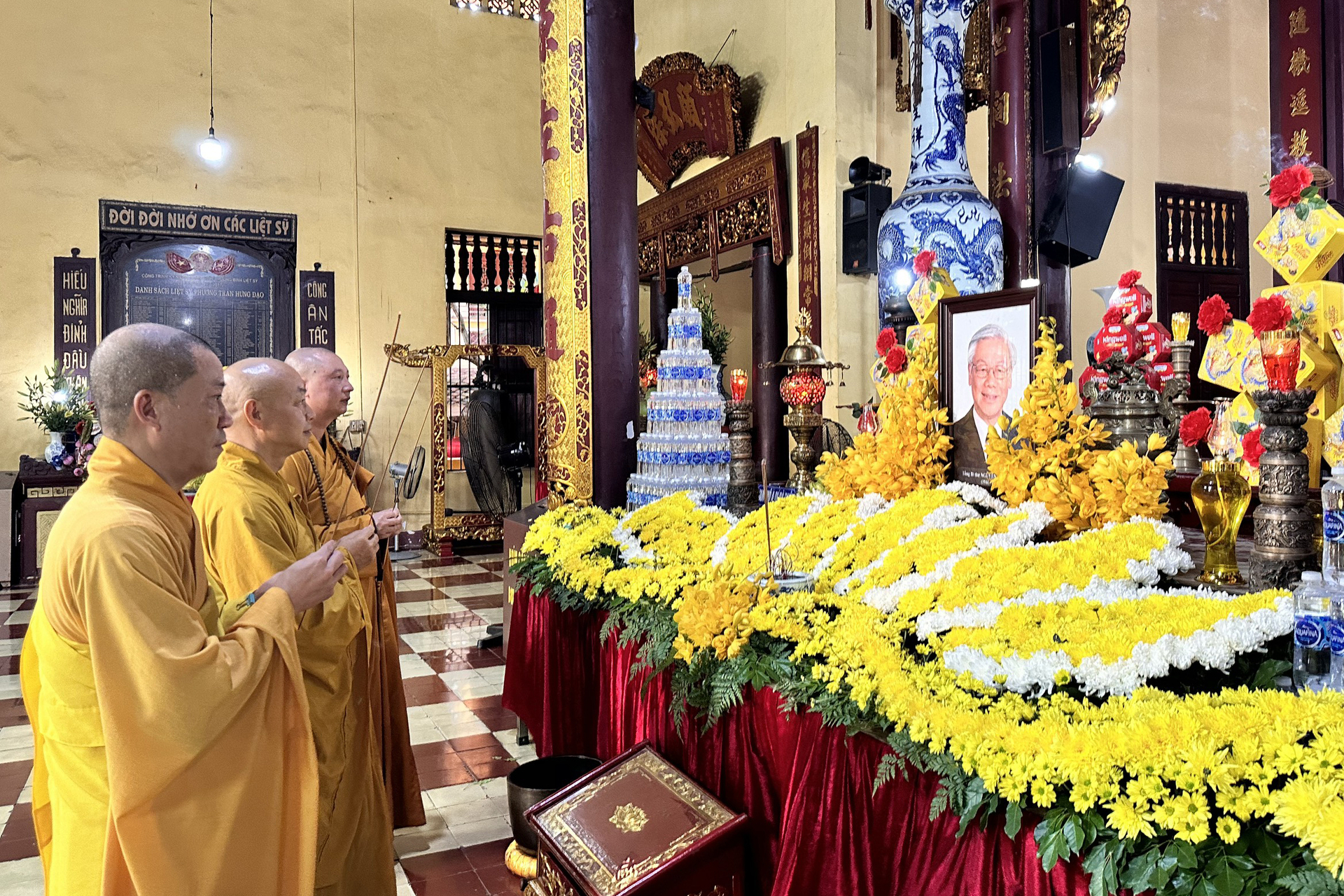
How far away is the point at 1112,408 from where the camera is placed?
237cm

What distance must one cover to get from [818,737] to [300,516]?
1.51m

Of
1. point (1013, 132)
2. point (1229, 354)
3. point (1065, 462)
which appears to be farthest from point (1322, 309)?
point (1013, 132)

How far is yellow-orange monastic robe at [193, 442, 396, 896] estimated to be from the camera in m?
2.14

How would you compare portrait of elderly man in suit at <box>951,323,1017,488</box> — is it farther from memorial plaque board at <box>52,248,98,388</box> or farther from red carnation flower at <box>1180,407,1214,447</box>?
memorial plaque board at <box>52,248,98,388</box>

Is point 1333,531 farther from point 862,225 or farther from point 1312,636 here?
point 862,225

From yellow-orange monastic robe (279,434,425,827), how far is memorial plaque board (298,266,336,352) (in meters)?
6.87

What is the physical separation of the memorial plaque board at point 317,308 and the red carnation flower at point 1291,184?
8.65 meters

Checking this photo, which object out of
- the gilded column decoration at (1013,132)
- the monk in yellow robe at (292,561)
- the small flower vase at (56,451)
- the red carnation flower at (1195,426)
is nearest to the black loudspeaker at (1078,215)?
the gilded column decoration at (1013,132)

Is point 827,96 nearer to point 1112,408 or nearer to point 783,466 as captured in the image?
point 783,466

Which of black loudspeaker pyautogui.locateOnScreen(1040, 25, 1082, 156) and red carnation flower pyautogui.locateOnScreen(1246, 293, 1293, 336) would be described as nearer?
red carnation flower pyautogui.locateOnScreen(1246, 293, 1293, 336)

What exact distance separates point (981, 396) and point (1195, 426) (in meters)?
0.64

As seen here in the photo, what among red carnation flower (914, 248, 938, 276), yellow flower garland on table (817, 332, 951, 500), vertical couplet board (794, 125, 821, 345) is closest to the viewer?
yellow flower garland on table (817, 332, 951, 500)

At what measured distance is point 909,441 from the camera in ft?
8.52

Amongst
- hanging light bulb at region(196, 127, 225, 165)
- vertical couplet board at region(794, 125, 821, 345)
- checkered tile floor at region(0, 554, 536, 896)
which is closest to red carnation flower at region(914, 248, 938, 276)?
checkered tile floor at region(0, 554, 536, 896)
